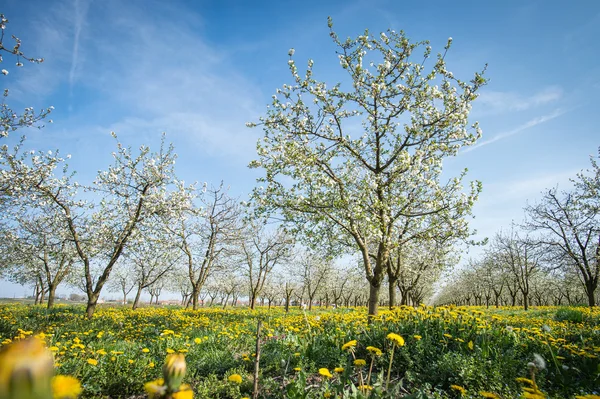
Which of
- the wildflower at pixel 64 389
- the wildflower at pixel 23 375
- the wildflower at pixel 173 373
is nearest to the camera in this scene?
the wildflower at pixel 23 375

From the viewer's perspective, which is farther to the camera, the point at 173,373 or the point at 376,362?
the point at 376,362

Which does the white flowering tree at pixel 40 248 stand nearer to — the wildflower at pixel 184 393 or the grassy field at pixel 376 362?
the grassy field at pixel 376 362

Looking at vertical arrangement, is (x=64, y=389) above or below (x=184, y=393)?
above

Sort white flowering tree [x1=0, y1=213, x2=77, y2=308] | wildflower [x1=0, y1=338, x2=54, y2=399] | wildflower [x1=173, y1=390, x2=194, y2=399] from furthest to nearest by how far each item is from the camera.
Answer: white flowering tree [x1=0, y1=213, x2=77, y2=308] < wildflower [x1=173, y1=390, x2=194, y2=399] < wildflower [x1=0, y1=338, x2=54, y2=399]

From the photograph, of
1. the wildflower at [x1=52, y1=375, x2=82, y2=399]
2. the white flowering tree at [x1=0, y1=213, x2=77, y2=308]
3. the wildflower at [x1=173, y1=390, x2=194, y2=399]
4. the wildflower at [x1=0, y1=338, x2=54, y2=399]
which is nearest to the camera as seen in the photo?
the wildflower at [x1=0, y1=338, x2=54, y2=399]

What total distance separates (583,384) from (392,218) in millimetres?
5745

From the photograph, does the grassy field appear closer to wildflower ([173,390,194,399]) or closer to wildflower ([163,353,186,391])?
wildflower ([173,390,194,399])

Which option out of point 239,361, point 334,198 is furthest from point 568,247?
point 239,361

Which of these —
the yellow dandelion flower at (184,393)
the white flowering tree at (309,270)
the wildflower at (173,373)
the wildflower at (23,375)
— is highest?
the wildflower at (23,375)

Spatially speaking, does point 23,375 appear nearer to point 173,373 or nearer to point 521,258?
point 173,373

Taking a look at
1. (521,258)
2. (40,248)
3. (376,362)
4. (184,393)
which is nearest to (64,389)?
(184,393)

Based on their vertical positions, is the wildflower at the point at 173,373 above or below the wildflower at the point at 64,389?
below

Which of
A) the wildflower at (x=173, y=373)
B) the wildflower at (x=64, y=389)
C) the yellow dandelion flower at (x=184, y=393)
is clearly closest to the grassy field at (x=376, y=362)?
the yellow dandelion flower at (x=184, y=393)

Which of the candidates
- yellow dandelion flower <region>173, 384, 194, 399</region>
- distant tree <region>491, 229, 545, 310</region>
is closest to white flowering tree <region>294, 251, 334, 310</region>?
distant tree <region>491, 229, 545, 310</region>
